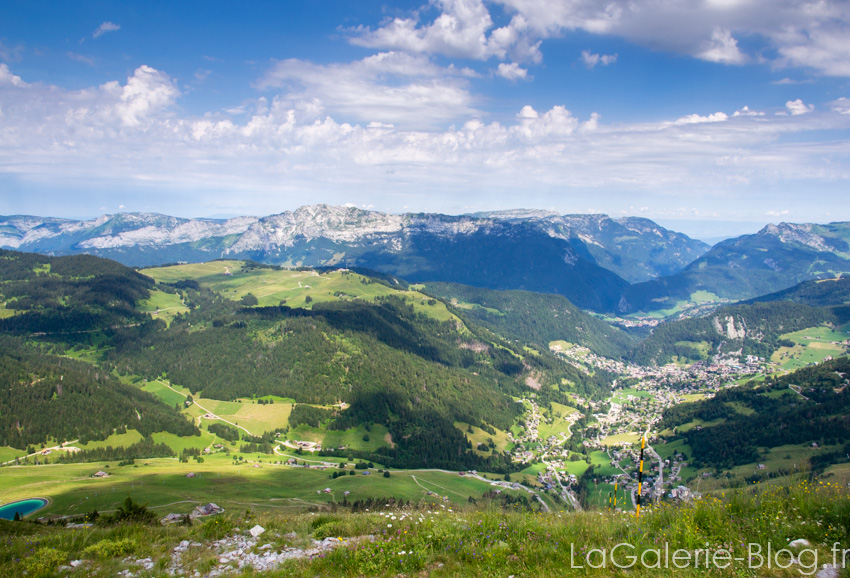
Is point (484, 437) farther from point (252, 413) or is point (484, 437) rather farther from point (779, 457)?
point (779, 457)

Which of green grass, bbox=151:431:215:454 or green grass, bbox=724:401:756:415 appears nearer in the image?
green grass, bbox=151:431:215:454

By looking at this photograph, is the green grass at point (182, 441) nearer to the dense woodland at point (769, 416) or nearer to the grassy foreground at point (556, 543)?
the grassy foreground at point (556, 543)

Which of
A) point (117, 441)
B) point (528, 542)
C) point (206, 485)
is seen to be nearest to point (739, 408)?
point (206, 485)

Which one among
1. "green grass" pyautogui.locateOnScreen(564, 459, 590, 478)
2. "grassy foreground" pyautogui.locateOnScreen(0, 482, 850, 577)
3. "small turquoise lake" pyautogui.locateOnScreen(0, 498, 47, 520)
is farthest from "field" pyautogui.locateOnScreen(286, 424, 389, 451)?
"grassy foreground" pyautogui.locateOnScreen(0, 482, 850, 577)

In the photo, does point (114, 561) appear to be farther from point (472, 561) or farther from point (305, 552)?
point (472, 561)

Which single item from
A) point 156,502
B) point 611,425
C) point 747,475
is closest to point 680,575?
point 156,502

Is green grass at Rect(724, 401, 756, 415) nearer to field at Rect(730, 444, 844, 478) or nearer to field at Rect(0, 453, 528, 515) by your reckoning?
field at Rect(730, 444, 844, 478)
